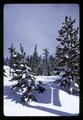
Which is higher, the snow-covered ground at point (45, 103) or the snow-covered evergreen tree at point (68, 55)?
the snow-covered evergreen tree at point (68, 55)

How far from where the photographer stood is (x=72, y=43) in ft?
8.34

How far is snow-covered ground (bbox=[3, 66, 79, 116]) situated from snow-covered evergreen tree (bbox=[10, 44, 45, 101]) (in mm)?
64

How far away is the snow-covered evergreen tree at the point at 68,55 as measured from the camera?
2.48 meters

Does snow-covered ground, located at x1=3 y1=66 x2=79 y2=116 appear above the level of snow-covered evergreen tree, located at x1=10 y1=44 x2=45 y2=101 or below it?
below

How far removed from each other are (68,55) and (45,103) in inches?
25.2

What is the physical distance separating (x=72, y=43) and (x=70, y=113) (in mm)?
826

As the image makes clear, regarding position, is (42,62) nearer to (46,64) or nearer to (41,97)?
(46,64)

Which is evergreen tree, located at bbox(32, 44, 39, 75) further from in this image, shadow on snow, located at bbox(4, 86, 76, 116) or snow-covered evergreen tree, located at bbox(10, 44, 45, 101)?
shadow on snow, located at bbox(4, 86, 76, 116)

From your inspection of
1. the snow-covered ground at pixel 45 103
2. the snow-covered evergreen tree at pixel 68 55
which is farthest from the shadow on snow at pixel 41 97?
the snow-covered evergreen tree at pixel 68 55

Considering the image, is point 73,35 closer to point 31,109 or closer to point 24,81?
point 24,81

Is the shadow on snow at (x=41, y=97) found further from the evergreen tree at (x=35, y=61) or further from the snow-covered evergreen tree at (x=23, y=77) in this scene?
the evergreen tree at (x=35, y=61)

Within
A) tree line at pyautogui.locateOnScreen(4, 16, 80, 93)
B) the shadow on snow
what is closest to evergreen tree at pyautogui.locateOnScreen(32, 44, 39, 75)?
tree line at pyautogui.locateOnScreen(4, 16, 80, 93)

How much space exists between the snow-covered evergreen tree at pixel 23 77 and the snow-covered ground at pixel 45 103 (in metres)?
0.06

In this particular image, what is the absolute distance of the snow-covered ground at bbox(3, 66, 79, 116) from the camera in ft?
7.98
